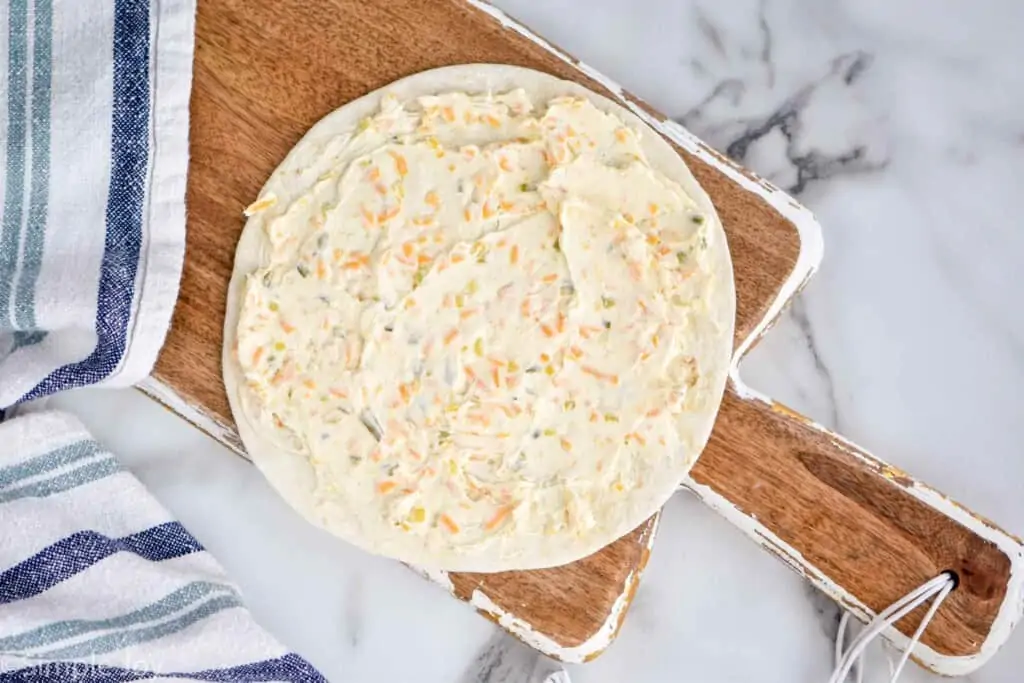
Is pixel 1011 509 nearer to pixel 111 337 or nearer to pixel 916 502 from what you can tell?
pixel 916 502

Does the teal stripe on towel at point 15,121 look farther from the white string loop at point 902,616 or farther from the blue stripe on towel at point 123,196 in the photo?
the white string loop at point 902,616

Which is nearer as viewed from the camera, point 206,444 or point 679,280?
point 679,280

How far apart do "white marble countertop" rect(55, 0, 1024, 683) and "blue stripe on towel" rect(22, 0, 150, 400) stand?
23 cm

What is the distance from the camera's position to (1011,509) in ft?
4.19

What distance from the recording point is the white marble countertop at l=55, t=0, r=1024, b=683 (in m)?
1.29

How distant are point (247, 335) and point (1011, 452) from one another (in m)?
0.89

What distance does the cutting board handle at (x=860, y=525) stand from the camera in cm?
114

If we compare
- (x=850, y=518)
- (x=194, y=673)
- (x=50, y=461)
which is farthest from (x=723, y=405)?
(x=50, y=461)

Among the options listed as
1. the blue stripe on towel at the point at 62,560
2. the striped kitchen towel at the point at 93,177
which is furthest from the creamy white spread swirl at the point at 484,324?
the blue stripe on towel at the point at 62,560

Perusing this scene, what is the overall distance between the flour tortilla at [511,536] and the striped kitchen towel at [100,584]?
19cm

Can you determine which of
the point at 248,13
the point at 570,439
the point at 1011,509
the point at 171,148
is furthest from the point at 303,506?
the point at 1011,509

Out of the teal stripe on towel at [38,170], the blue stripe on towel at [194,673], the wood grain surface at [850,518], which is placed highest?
the wood grain surface at [850,518]

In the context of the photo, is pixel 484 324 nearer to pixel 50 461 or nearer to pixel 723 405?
pixel 723 405

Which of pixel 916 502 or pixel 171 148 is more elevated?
pixel 916 502
